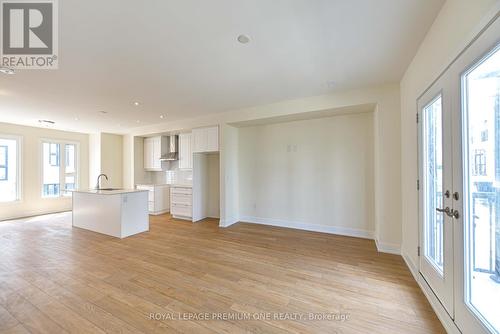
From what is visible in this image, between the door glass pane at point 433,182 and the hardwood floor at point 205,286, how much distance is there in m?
0.53

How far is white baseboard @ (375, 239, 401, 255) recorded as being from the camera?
3018mm

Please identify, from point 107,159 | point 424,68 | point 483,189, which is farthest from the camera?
point 107,159

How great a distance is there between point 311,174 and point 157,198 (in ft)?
15.2

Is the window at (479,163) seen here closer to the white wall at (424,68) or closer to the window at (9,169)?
the white wall at (424,68)

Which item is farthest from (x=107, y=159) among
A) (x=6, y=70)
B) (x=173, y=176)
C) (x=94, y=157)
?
(x=6, y=70)

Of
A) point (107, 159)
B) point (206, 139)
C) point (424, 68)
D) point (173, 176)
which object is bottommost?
point (173, 176)

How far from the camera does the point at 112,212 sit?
399cm

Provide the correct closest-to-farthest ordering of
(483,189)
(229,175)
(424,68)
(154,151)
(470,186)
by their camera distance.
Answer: (483,189) → (470,186) → (424,68) → (229,175) → (154,151)

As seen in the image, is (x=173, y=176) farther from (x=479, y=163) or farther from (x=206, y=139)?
(x=479, y=163)

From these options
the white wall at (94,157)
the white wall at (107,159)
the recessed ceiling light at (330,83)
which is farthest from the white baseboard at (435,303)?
the white wall at (94,157)

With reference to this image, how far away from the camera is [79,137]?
6.61 metres

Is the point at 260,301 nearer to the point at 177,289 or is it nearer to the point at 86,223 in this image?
the point at 177,289

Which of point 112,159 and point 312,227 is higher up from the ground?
point 112,159

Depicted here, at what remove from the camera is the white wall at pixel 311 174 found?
12.5ft
